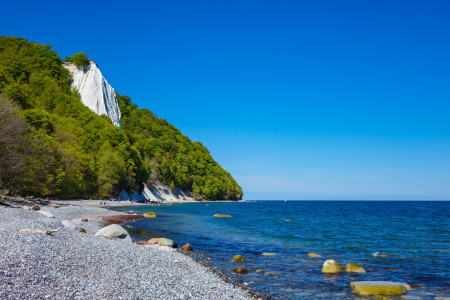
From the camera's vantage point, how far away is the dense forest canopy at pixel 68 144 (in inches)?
1368

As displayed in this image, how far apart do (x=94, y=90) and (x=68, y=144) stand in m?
45.1

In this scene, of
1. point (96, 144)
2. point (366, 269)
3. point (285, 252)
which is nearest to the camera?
point (366, 269)

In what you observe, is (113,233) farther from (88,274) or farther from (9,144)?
(9,144)

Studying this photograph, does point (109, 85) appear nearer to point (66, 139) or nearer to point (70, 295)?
point (66, 139)

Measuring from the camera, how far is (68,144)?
5912 cm

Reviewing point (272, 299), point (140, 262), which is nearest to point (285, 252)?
point (272, 299)

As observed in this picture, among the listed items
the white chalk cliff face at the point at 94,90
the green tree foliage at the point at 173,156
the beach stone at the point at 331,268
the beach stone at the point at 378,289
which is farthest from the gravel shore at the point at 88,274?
the green tree foliage at the point at 173,156

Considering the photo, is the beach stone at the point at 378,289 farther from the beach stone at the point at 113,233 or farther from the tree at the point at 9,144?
the tree at the point at 9,144

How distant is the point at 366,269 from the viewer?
15922 millimetres

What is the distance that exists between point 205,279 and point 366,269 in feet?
32.2

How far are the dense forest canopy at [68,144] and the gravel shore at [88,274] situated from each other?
2184 centimetres

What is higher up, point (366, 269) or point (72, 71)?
point (72, 71)

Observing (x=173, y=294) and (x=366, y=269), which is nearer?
(x=173, y=294)

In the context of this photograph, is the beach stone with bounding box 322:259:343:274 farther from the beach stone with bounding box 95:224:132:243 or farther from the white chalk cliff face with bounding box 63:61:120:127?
the white chalk cliff face with bounding box 63:61:120:127
